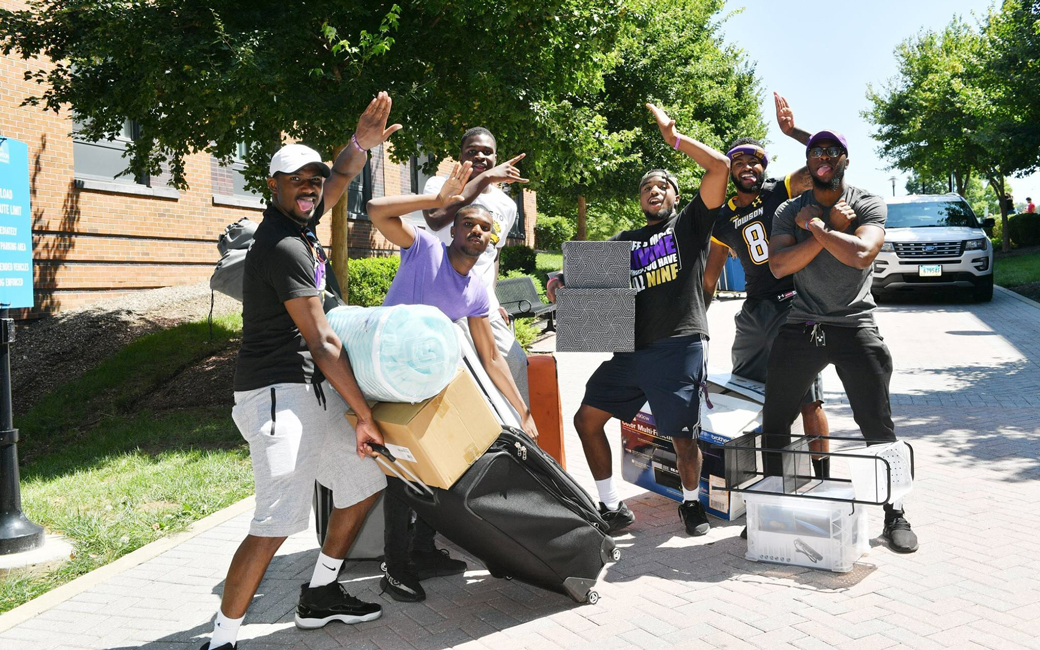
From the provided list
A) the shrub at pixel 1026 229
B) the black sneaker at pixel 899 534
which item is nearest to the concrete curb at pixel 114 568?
the black sneaker at pixel 899 534

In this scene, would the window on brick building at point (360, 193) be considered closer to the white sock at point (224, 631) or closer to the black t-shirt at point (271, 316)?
the black t-shirt at point (271, 316)

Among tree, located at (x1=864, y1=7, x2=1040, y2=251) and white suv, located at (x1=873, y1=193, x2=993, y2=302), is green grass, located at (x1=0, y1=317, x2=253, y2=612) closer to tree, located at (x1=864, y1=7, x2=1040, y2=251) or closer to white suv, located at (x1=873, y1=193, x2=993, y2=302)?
white suv, located at (x1=873, y1=193, x2=993, y2=302)

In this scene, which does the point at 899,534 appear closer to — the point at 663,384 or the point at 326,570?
the point at 663,384

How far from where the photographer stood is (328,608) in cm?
379

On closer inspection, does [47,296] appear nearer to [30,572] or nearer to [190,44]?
[190,44]

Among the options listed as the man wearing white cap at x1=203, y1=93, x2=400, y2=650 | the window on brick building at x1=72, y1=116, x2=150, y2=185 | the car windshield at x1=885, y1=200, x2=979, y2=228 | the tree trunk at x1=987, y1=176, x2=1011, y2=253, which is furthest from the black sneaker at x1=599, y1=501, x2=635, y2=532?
the tree trunk at x1=987, y1=176, x2=1011, y2=253

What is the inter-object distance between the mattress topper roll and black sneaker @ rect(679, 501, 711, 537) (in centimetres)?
206

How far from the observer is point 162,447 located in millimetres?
7430

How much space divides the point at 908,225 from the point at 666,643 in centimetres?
1570

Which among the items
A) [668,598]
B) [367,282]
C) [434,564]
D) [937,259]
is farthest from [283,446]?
[937,259]

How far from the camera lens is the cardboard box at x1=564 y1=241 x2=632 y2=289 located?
15.2 feet

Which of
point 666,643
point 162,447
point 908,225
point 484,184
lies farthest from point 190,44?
point 908,225

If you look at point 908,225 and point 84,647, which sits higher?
point 908,225

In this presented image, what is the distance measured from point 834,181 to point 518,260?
1932cm
